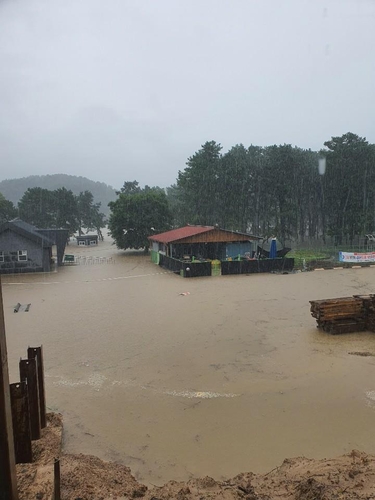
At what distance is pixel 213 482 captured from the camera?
5203mm

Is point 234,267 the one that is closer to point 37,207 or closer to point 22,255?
point 22,255

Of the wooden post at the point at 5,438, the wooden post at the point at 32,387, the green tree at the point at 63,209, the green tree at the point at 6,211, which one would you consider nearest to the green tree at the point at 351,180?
the green tree at the point at 63,209

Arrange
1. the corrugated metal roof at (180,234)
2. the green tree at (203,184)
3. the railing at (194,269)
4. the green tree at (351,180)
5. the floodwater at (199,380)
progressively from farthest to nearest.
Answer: the green tree at (203,184), the green tree at (351,180), the corrugated metal roof at (180,234), the railing at (194,269), the floodwater at (199,380)

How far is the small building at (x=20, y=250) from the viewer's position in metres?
29.4

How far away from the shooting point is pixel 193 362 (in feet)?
35.3

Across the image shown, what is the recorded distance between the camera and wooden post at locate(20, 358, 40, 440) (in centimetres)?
464

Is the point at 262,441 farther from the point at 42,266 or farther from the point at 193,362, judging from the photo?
the point at 42,266

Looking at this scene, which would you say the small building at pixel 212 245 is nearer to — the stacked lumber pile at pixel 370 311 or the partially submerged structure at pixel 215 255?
the partially submerged structure at pixel 215 255

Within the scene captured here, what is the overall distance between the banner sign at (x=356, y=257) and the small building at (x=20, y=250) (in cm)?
2268

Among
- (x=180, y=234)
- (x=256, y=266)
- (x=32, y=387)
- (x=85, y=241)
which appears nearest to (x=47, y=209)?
(x=85, y=241)

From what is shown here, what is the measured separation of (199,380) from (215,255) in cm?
2215

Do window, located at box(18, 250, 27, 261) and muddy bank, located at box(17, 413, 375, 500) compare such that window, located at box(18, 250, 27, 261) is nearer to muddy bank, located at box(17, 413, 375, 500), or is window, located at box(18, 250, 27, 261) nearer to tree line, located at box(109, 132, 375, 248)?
tree line, located at box(109, 132, 375, 248)

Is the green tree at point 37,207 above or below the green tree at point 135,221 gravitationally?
above

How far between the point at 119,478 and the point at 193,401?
328 cm
